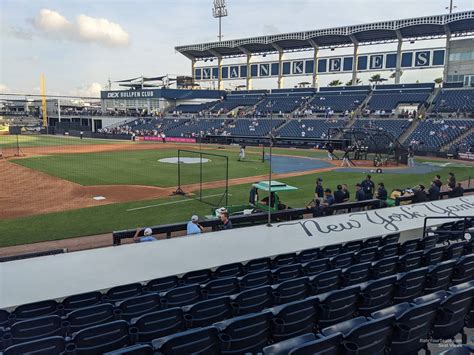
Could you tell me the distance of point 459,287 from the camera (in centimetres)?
563

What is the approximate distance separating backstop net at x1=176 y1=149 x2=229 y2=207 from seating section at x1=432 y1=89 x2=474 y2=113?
33972 millimetres

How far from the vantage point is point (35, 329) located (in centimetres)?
506

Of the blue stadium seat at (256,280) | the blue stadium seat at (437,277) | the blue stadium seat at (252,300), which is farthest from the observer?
the blue stadium seat at (256,280)

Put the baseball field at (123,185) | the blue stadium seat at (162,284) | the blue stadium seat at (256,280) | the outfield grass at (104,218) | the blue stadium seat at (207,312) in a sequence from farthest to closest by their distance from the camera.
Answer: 1. the baseball field at (123,185)
2. the outfield grass at (104,218)
3. the blue stadium seat at (162,284)
4. the blue stadium seat at (256,280)
5. the blue stadium seat at (207,312)

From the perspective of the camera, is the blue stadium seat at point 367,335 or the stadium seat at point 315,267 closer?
the blue stadium seat at point 367,335

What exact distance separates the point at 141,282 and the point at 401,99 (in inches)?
2345

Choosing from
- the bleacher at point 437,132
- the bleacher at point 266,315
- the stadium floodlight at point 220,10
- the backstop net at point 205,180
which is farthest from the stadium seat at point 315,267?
the stadium floodlight at point 220,10

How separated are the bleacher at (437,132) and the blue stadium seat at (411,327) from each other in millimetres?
44402

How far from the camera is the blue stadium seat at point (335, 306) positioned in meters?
5.31

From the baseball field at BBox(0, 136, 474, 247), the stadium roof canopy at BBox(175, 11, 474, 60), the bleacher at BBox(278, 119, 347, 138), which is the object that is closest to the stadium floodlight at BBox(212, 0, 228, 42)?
the stadium roof canopy at BBox(175, 11, 474, 60)

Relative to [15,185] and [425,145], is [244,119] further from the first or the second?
[15,185]

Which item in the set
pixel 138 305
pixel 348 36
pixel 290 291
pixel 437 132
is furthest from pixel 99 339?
pixel 348 36

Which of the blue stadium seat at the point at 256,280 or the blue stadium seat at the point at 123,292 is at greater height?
the blue stadium seat at the point at 256,280

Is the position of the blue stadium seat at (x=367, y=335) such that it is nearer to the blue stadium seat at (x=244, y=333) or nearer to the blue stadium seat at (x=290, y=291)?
the blue stadium seat at (x=244, y=333)
